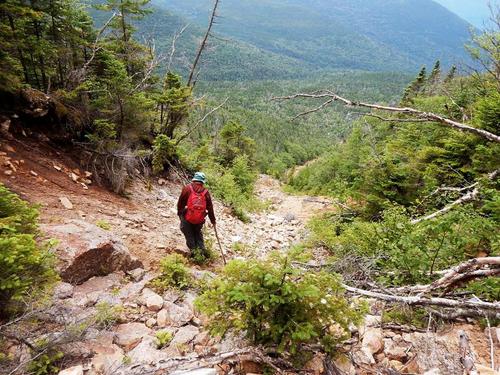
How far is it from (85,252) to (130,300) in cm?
101

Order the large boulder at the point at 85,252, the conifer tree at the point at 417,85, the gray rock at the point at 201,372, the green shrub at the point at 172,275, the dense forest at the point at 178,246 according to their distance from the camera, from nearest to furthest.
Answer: the gray rock at the point at 201,372, the dense forest at the point at 178,246, the large boulder at the point at 85,252, the green shrub at the point at 172,275, the conifer tree at the point at 417,85

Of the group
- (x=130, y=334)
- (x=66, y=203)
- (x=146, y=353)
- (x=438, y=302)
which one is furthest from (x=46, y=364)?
(x=66, y=203)

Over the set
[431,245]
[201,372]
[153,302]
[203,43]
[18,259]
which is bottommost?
[153,302]

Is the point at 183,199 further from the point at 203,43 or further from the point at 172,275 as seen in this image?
the point at 203,43

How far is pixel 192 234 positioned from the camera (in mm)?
7434

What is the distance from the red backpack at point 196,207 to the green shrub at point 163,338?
3.07m

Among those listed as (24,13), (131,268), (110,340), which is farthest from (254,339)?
(24,13)

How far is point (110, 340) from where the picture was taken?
394 centimetres

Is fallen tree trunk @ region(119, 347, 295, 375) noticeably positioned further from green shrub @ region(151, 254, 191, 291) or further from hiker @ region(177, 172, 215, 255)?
hiker @ region(177, 172, 215, 255)

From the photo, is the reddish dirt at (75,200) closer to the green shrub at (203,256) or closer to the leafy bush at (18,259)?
the green shrub at (203,256)

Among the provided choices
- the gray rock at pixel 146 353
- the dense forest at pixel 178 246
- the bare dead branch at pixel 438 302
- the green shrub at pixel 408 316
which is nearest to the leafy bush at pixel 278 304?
the dense forest at pixel 178 246

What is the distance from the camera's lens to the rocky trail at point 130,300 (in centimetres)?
Answer: 324

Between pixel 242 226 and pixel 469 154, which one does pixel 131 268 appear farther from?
pixel 469 154

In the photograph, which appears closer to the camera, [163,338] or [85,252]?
[163,338]
